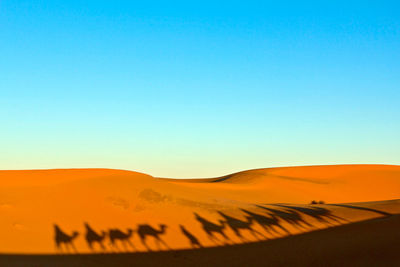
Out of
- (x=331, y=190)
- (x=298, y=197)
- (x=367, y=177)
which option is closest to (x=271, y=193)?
(x=298, y=197)

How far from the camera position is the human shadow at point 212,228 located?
1167 cm

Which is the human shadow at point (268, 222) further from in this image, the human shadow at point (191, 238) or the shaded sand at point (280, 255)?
the human shadow at point (191, 238)

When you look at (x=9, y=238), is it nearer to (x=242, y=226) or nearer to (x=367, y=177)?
(x=242, y=226)

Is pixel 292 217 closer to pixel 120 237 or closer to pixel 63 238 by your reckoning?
pixel 120 237

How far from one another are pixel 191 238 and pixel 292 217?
404cm

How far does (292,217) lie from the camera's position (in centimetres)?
1392

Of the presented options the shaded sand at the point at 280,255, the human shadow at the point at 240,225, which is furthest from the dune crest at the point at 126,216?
the shaded sand at the point at 280,255

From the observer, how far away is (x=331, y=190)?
36.4 metres

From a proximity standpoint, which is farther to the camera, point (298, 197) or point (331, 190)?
point (331, 190)

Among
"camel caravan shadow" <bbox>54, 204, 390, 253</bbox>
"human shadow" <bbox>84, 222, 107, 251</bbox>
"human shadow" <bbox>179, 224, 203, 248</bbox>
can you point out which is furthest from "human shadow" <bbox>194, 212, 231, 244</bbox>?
"human shadow" <bbox>84, 222, 107, 251</bbox>

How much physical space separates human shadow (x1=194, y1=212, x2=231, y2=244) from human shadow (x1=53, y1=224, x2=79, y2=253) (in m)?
3.73

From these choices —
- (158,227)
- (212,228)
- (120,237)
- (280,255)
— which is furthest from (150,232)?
(280,255)

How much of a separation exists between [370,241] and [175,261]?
15.4ft

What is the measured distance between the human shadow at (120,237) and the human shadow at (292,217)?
5.16m
